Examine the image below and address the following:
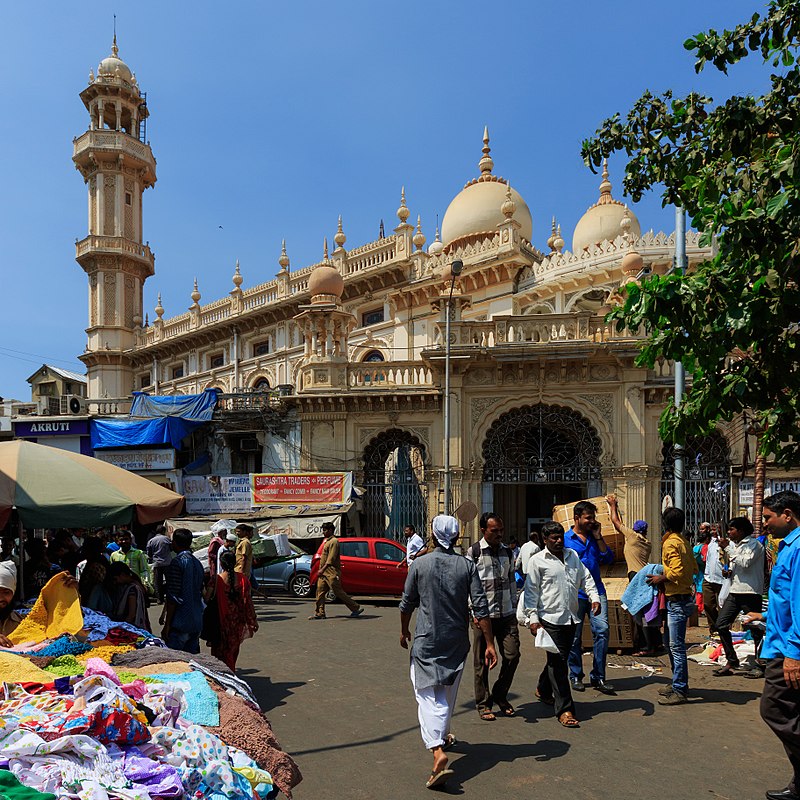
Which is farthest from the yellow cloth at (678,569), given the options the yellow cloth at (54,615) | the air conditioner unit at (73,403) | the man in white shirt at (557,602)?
the air conditioner unit at (73,403)

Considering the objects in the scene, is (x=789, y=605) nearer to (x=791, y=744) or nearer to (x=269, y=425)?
(x=791, y=744)

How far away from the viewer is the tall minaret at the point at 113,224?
38.6 metres

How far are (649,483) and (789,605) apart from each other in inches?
552

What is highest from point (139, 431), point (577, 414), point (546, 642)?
point (577, 414)

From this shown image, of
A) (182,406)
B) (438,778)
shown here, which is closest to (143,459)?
(182,406)

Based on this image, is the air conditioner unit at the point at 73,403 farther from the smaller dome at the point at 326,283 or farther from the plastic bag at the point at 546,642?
the plastic bag at the point at 546,642

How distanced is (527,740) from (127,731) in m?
3.26

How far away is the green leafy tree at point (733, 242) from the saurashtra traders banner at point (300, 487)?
40.8 ft

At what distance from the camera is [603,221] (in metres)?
28.9

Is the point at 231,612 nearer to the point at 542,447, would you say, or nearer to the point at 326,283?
the point at 542,447

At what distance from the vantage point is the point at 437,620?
507 centimetres

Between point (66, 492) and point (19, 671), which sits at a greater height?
point (66, 492)

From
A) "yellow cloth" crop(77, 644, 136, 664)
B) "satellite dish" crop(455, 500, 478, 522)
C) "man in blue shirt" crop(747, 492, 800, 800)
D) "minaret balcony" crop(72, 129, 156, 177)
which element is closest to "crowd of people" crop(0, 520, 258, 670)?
"yellow cloth" crop(77, 644, 136, 664)

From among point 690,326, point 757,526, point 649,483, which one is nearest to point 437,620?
point 690,326
